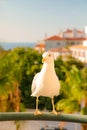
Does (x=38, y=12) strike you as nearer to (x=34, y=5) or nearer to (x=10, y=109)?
(x=34, y=5)

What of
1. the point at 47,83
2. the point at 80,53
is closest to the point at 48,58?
the point at 47,83

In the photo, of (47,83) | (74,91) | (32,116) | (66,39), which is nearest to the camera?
(32,116)

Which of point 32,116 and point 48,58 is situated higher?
point 48,58

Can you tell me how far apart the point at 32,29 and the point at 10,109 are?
36523mm

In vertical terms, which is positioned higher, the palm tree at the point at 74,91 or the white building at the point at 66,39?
the white building at the point at 66,39

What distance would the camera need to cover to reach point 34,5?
46.7 metres

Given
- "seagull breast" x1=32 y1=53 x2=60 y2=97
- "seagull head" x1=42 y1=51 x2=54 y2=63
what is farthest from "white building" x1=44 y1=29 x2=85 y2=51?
"seagull breast" x1=32 y1=53 x2=60 y2=97

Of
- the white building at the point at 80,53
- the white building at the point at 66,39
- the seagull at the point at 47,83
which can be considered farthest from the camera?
the white building at the point at 66,39

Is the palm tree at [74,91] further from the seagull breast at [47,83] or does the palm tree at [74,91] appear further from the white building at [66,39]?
the white building at [66,39]

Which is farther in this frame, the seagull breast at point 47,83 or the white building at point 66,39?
the white building at point 66,39

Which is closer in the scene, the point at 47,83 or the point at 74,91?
the point at 47,83

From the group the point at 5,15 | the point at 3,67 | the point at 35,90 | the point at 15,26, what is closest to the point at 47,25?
the point at 15,26

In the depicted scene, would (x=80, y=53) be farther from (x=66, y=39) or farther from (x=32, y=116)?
(x=32, y=116)

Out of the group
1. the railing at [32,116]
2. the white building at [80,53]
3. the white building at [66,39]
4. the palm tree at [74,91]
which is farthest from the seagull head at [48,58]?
the white building at [66,39]
